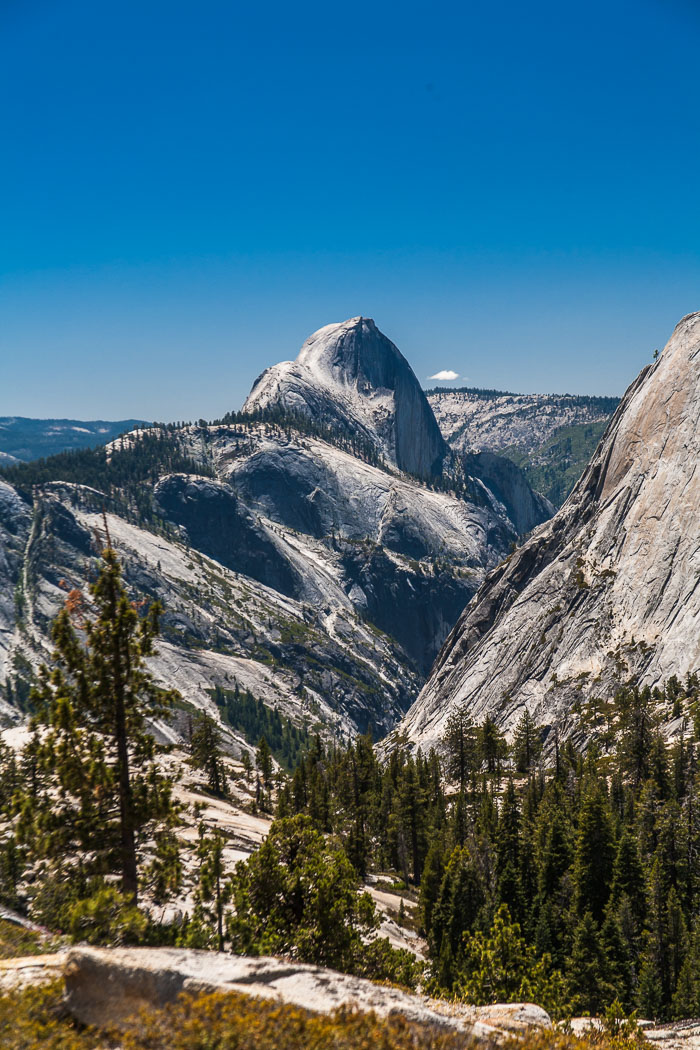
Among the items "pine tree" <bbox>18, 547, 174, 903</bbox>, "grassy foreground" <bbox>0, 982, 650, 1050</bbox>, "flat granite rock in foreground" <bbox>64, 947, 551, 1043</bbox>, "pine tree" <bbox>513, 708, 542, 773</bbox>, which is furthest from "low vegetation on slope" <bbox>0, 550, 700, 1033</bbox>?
"pine tree" <bbox>513, 708, 542, 773</bbox>

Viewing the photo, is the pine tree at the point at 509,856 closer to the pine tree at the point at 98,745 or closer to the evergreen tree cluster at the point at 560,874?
the evergreen tree cluster at the point at 560,874

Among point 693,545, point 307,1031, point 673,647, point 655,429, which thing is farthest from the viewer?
point 655,429

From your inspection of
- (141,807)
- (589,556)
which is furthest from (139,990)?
(589,556)

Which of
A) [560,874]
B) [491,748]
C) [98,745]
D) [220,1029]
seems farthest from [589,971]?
[491,748]

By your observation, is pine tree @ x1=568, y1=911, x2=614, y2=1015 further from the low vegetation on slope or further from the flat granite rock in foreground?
the flat granite rock in foreground

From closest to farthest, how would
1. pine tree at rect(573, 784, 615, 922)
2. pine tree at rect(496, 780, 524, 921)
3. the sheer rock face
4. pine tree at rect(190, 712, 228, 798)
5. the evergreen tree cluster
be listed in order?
the evergreen tree cluster < pine tree at rect(573, 784, 615, 922) < pine tree at rect(496, 780, 524, 921) < pine tree at rect(190, 712, 228, 798) < the sheer rock face

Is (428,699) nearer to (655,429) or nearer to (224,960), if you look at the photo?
(655,429)

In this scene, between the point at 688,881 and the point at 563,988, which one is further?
the point at 688,881
